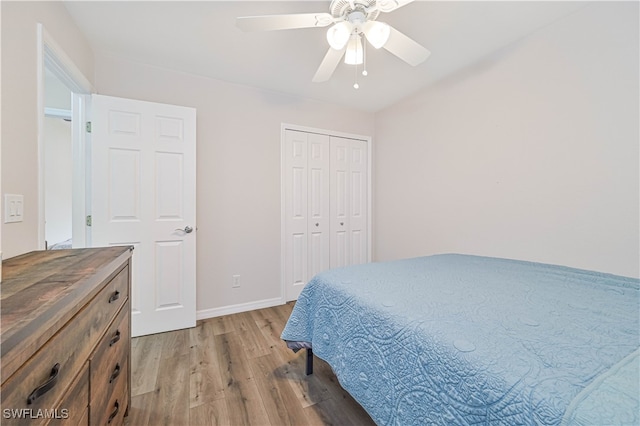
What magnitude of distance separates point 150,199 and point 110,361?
1.49 meters

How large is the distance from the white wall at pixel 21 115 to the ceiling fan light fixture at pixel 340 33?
143cm

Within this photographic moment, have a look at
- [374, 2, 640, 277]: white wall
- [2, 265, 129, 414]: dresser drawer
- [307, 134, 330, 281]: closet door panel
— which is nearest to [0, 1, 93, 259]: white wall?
[2, 265, 129, 414]: dresser drawer

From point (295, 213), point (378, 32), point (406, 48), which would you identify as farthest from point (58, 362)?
point (295, 213)

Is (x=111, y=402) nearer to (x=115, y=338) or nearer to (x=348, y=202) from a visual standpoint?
(x=115, y=338)

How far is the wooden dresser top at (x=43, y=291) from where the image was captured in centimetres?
46

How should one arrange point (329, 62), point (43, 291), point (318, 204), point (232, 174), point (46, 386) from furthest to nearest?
point (318, 204) < point (232, 174) < point (329, 62) < point (43, 291) < point (46, 386)

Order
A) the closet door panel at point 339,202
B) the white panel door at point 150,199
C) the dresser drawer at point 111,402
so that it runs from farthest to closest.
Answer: the closet door panel at point 339,202 < the white panel door at point 150,199 < the dresser drawer at point 111,402

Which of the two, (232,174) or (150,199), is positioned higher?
(232,174)

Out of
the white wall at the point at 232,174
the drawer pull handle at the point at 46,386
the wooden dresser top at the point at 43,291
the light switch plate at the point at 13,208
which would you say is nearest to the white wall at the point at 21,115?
the light switch plate at the point at 13,208

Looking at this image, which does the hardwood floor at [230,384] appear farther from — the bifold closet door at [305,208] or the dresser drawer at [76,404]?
the bifold closet door at [305,208]

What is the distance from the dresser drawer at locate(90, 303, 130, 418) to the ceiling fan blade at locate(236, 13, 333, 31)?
60.0 inches

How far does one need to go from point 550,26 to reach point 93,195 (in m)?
3.62

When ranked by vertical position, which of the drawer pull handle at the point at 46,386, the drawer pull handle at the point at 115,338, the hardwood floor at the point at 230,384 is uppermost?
the drawer pull handle at the point at 46,386

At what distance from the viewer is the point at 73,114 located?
1947 millimetres
